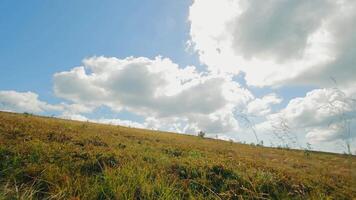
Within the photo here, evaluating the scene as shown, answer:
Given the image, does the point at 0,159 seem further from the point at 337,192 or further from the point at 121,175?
the point at 337,192

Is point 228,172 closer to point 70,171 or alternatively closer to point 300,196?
point 300,196

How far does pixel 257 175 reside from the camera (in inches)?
314

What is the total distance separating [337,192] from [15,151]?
26.3 feet

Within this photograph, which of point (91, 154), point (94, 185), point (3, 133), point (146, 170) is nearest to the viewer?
point (94, 185)

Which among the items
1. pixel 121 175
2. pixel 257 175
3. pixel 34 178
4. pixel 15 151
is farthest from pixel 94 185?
pixel 257 175

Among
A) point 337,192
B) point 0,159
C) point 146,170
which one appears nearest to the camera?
point 146,170

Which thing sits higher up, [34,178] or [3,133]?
[3,133]

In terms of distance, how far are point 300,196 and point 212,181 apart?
1.93 metres

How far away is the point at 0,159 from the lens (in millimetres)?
7320

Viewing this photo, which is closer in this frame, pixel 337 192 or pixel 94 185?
pixel 94 185

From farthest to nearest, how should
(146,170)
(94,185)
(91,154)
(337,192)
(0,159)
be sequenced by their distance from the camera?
(91,154) → (337,192) → (0,159) → (146,170) → (94,185)

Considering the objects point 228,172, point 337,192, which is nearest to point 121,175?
point 228,172

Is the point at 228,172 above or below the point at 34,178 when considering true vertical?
above

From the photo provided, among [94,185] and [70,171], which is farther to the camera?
[70,171]
